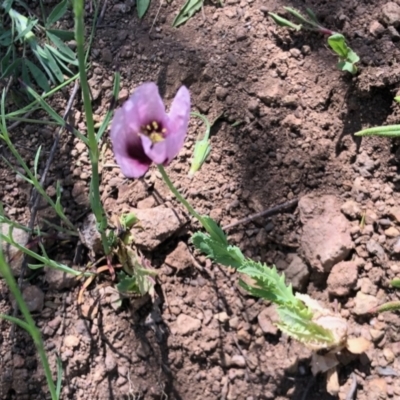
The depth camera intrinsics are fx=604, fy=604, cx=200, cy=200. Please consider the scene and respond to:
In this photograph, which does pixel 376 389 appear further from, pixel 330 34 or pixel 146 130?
pixel 330 34

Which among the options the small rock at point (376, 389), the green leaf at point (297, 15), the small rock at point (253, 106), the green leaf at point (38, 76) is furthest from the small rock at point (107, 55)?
the small rock at point (376, 389)

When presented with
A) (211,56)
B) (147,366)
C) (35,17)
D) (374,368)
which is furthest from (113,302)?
(35,17)

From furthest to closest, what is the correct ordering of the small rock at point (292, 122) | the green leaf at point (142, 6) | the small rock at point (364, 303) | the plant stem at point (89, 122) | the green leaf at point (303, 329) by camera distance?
1. the green leaf at point (142, 6)
2. the small rock at point (292, 122)
3. the small rock at point (364, 303)
4. the green leaf at point (303, 329)
5. the plant stem at point (89, 122)

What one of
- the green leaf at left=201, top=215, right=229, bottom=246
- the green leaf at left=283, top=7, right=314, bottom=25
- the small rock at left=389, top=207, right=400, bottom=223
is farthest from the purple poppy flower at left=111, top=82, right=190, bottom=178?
the green leaf at left=283, top=7, right=314, bottom=25

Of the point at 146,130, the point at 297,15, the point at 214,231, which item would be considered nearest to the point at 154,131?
the point at 146,130

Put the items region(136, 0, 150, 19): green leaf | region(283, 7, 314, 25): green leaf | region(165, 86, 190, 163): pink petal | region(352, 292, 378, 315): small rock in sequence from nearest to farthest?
region(165, 86, 190, 163): pink petal → region(352, 292, 378, 315): small rock → region(283, 7, 314, 25): green leaf → region(136, 0, 150, 19): green leaf

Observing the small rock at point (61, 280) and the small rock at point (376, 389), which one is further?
the small rock at point (61, 280)

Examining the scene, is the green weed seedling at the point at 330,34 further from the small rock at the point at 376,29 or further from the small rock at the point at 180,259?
the small rock at the point at 180,259

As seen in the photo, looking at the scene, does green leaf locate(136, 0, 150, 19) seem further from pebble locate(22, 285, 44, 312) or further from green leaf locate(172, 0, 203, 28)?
pebble locate(22, 285, 44, 312)
